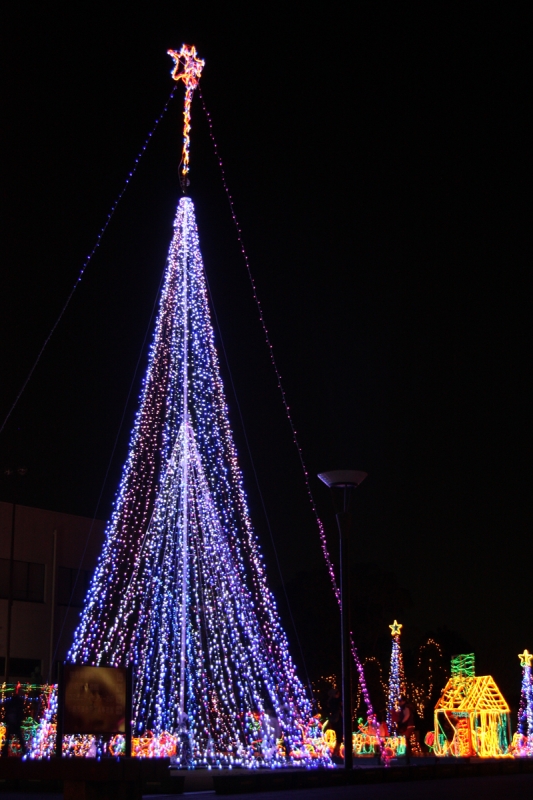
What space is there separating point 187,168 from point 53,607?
19386 mm

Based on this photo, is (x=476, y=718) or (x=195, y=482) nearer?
(x=195, y=482)

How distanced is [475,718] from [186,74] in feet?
49.7

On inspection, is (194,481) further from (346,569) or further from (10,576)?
(10,576)

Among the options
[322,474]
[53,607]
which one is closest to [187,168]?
[322,474]

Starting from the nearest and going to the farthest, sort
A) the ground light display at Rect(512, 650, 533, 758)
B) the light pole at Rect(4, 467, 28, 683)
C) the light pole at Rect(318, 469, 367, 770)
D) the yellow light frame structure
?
1. the light pole at Rect(318, 469, 367, 770)
2. the yellow light frame structure
3. the ground light display at Rect(512, 650, 533, 758)
4. the light pole at Rect(4, 467, 28, 683)

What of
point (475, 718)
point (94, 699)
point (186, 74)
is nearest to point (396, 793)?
point (94, 699)

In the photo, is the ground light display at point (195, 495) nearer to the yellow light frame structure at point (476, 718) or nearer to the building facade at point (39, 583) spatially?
the yellow light frame structure at point (476, 718)

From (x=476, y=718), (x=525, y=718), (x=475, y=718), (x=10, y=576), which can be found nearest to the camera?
(x=475, y=718)

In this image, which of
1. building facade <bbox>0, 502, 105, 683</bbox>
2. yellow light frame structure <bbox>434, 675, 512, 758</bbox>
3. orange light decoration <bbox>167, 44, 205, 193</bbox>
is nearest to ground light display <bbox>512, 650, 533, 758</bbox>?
yellow light frame structure <bbox>434, 675, 512, 758</bbox>

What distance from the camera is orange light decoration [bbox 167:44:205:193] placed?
18062 millimetres

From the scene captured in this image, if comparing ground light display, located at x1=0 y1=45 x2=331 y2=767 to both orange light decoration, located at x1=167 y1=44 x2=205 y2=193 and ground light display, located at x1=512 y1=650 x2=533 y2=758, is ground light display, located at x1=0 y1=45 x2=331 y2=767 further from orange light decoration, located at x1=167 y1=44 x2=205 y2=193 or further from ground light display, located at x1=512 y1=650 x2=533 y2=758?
ground light display, located at x1=512 y1=650 x2=533 y2=758

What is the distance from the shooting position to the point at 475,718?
21.6m

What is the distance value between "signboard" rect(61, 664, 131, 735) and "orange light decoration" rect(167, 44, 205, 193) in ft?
31.6

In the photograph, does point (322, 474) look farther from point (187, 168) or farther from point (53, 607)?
point (53, 607)
